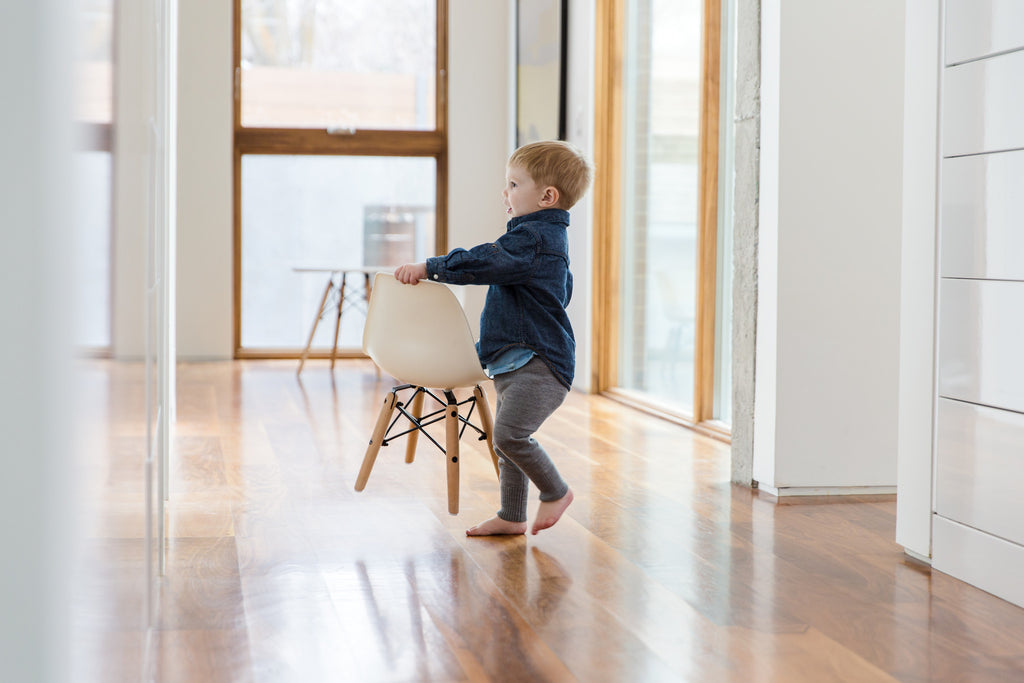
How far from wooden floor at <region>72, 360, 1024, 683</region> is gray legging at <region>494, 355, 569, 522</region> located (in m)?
0.14

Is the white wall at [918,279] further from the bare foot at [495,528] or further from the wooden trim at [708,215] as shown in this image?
the wooden trim at [708,215]

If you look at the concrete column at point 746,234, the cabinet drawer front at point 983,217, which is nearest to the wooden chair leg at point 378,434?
the concrete column at point 746,234

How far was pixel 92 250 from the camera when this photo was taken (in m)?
0.44

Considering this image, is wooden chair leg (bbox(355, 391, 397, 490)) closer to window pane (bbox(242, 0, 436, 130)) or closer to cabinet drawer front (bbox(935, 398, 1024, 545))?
cabinet drawer front (bbox(935, 398, 1024, 545))

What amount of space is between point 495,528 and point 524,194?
72cm

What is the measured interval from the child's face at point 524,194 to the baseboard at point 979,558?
3.32 ft

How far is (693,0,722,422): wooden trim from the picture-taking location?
373cm

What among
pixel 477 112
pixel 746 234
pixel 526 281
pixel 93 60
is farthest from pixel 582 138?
pixel 93 60

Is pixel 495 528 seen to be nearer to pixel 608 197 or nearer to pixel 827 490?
pixel 827 490

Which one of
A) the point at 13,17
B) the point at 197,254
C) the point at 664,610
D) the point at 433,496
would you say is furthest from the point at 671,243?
the point at 13,17

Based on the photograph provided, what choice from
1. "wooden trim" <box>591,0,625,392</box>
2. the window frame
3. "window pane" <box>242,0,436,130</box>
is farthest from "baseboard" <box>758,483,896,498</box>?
"window pane" <box>242,0,436,130</box>

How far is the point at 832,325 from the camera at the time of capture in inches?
104

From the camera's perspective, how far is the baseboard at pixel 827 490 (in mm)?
2637

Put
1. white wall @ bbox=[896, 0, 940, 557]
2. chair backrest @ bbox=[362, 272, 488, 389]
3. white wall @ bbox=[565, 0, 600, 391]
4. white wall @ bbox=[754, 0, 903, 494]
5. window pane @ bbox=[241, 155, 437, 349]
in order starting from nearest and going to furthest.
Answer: white wall @ bbox=[896, 0, 940, 557]
chair backrest @ bbox=[362, 272, 488, 389]
white wall @ bbox=[754, 0, 903, 494]
white wall @ bbox=[565, 0, 600, 391]
window pane @ bbox=[241, 155, 437, 349]
